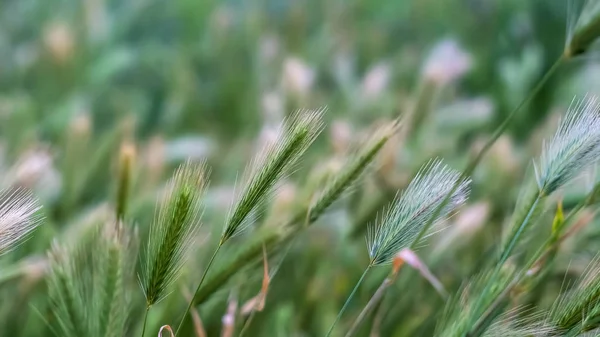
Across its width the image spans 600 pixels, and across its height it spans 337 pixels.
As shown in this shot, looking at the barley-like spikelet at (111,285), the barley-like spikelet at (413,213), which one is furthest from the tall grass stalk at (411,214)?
the barley-like spikelet at (111,285)

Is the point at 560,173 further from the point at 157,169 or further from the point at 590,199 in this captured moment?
the point at 157,169

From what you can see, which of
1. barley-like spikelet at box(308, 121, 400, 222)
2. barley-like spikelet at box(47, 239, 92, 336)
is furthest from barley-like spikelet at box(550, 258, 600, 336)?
barley-like spikelet at box(47, 239, 92, 336)

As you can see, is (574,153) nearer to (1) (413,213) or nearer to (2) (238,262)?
(1) (413,213)

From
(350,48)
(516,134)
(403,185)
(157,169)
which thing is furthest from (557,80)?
(157,169)

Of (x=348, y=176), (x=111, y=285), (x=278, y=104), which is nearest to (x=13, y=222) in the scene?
(x=111, y=285)

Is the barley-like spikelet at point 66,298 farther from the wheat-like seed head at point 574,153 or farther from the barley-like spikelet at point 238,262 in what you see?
the wheat-like seed head at point 574,153

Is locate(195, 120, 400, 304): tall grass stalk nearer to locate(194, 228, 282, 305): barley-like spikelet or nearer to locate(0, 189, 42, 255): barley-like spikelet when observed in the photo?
locate(194, 228, 282, 305): barley-like spikelet
